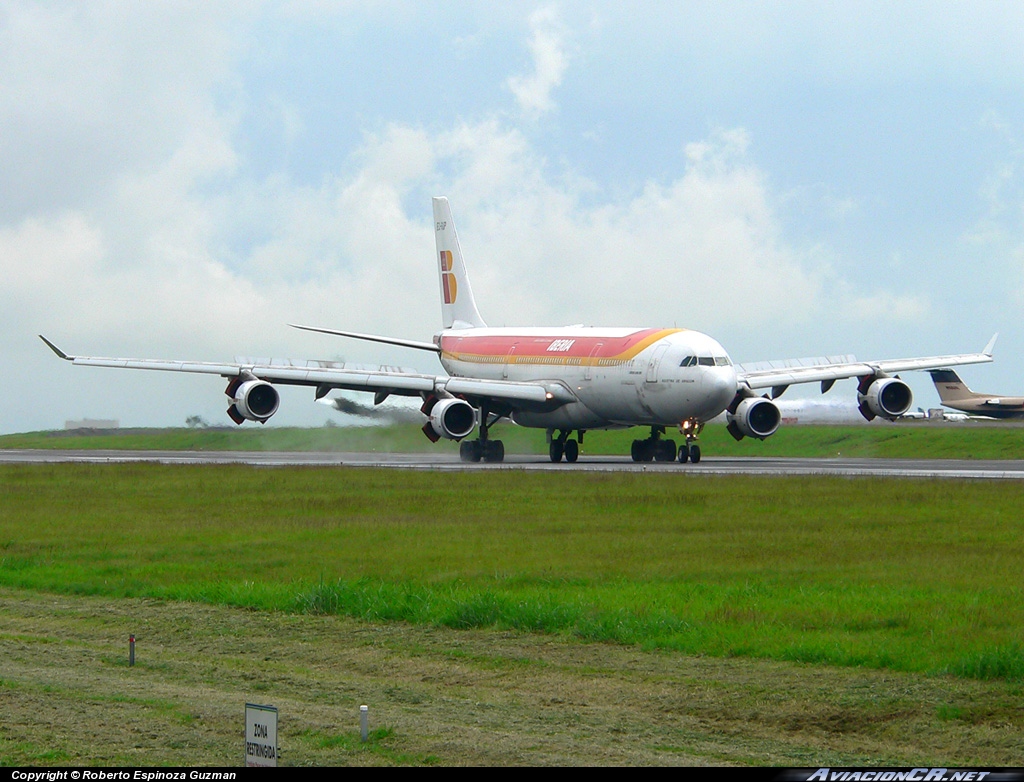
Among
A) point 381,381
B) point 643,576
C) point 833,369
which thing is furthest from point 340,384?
point 643,576

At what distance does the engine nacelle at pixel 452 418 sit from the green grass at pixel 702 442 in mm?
9238

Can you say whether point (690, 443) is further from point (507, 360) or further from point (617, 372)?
point (507, 360)

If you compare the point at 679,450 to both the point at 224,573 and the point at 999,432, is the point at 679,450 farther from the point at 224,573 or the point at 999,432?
the point at 224,573

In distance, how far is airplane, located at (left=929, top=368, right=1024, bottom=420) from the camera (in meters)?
89.4

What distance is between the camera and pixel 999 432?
61.3 m

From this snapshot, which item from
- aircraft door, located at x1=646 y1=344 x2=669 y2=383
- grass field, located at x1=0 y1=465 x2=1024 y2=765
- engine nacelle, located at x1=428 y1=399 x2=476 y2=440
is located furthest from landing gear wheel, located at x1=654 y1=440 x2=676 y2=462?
grass field, located at x1=0 y1=465 x2=1024 y2=765

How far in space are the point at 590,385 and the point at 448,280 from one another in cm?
1709

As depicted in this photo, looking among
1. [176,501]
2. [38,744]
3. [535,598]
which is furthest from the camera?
[176,501]

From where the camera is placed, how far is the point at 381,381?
151ft

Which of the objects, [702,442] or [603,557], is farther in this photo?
[702,442]

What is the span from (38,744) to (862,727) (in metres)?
5.46

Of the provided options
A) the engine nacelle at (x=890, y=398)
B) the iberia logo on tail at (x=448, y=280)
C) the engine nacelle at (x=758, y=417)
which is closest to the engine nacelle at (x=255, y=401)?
the engine nacelle at (x=758, y=417)

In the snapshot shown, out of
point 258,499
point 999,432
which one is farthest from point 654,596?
point 999,432

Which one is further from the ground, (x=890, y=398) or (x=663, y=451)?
(x=890, y=398)
